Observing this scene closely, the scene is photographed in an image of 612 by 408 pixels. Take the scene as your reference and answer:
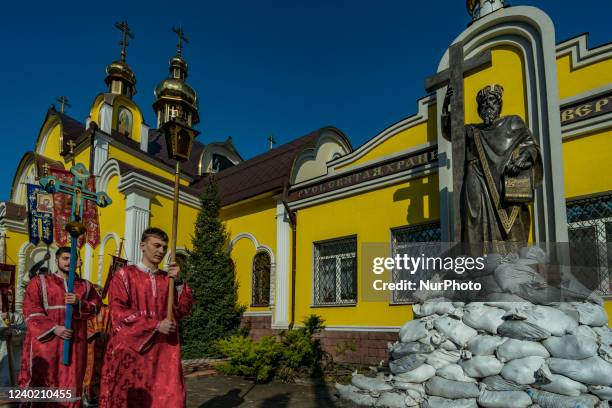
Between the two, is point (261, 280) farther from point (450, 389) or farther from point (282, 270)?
point (450, 389)

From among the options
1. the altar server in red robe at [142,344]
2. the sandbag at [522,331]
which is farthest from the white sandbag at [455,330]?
the altar server in red robe at [142,344]

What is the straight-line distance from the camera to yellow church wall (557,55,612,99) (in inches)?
275

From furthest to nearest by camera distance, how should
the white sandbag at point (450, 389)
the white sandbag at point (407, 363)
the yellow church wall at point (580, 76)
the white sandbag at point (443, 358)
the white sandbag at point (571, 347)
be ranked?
the yellow church wall at point (580, 76) → the white sandbag at point (407, 363) → the white sandbag at point (443, 358) → the white sandbag at point (450, 389) → the white sandbag at point (571, 347)

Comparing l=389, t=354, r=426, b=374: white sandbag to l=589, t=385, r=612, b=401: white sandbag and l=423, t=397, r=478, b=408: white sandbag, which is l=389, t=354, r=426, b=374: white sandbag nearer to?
l=423, t=397, r=478, b=408: white sandbag

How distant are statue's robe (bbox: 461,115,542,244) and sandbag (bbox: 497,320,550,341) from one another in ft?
3.95

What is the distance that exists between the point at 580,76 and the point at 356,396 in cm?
570

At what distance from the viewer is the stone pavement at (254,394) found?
6219 millimetres

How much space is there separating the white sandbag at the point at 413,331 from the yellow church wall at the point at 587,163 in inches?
133

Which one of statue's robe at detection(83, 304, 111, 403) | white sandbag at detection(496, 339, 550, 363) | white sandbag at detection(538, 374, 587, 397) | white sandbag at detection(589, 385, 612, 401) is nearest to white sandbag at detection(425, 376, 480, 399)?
white sandbag at detection(496, 339, 550, 363)

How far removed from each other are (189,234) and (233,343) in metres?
5.47

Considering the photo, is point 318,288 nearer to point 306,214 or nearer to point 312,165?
point 306,214

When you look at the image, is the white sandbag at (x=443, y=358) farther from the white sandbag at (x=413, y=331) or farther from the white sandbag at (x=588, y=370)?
the white sandbag at (x=588, y=370)

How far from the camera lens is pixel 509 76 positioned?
7941 mm

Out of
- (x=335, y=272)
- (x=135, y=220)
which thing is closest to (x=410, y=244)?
(x=335, y=272)
